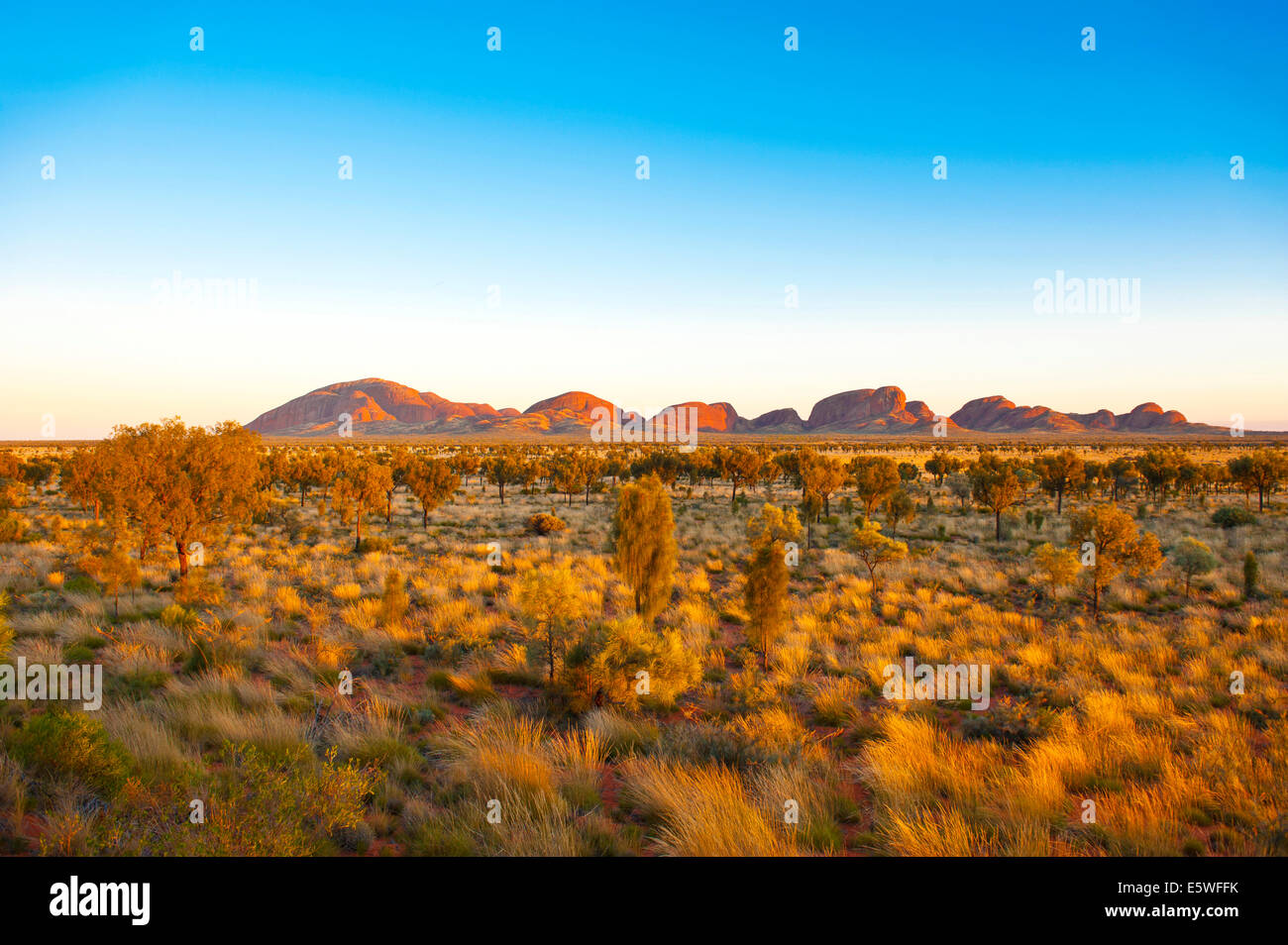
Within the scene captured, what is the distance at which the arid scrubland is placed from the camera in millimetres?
4918

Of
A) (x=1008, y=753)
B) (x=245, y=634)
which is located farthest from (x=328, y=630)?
(x=1008, y=753)

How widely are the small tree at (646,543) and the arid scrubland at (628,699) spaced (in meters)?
0.07

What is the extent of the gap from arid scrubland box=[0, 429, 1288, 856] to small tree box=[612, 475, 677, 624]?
0.07 metres

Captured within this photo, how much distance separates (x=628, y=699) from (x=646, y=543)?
3871 mm

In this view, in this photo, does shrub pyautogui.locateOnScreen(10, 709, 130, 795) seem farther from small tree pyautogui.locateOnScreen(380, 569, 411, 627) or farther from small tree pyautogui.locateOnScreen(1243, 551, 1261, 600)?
small tree pyautogui.locateOnScreen(1243, 551, 1261, 600)

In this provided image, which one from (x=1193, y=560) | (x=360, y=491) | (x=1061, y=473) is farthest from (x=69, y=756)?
(x=1061, y=473)

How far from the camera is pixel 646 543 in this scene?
1183cm

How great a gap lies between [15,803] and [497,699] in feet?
17.1

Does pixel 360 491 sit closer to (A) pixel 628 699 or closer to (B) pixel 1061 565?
(A) pixel 628 699

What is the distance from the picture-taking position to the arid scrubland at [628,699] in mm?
4918

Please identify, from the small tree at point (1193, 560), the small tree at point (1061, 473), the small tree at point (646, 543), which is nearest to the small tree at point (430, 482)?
the small tree at point (646, 543)

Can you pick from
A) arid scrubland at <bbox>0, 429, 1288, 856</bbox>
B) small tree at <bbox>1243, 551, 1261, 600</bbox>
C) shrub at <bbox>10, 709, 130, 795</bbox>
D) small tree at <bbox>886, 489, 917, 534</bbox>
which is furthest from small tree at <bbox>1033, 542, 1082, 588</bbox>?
shrub at <bbox>10, 709, 130, 795</bbox>
